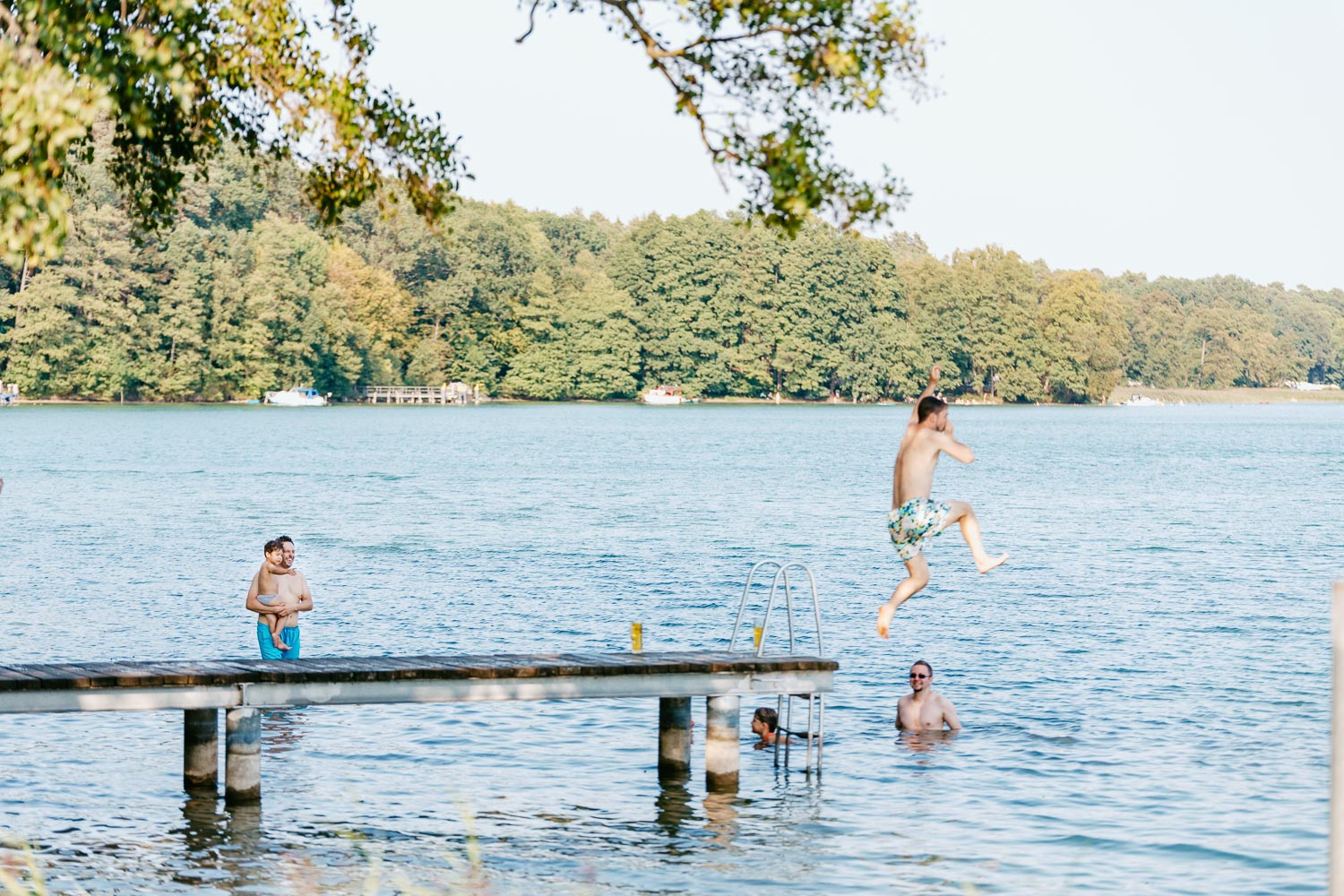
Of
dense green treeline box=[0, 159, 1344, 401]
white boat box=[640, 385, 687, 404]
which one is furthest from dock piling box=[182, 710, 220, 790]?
white boat box=[640, 385, 687, 404]

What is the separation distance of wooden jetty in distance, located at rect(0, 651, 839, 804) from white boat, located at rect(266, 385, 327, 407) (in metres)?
126

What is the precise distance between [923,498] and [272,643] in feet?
30.7

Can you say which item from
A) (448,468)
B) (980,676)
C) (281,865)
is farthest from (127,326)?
(281,865)

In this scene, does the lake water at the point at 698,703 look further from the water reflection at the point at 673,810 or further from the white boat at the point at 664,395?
the white boat at the point at 664,395

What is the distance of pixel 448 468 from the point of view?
82.8 metres

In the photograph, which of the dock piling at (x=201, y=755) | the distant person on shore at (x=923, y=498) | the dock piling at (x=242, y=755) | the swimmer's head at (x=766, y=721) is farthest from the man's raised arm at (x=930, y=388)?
the swimmer's head at (x=766, y=721)

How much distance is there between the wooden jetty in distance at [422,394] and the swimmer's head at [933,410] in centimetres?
13991

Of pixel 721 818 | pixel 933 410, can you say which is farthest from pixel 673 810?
pixel 933 410

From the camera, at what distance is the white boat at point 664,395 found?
160375mm

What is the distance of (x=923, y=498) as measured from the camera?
11.5 m

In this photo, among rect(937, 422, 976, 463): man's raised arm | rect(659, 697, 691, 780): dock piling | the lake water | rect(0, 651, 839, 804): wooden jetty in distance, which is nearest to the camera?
rect(937, 422, 976, 463): man's raised arm

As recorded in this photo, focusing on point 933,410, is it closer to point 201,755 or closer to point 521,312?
point 201,755

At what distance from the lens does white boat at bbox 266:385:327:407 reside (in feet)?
458

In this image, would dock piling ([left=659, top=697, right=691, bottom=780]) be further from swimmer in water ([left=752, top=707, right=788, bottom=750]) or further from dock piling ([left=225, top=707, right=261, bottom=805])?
dock piling ([left=225, top=707, right=261, bottom=805])
